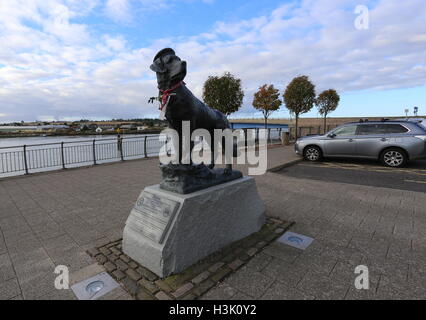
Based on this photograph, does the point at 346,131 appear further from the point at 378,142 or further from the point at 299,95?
the point at 299,95

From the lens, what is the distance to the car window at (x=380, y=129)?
8.69 metres

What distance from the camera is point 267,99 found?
72.5 feet

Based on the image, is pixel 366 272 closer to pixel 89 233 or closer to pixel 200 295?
pixel 200 295

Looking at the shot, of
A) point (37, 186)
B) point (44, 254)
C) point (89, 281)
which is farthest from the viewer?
point (37, 186)

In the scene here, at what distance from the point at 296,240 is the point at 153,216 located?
86.1 inches

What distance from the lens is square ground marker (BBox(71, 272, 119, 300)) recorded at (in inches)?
94.3

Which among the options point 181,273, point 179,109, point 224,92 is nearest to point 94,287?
point 181,273

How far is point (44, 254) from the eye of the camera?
10.5ft

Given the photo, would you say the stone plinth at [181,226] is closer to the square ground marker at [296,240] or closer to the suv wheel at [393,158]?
the square ground marker at [296,240]

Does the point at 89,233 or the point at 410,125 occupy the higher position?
the point at 410,125

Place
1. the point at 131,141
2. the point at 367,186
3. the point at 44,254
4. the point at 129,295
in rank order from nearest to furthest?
the point at 129,295 → the point at 44,254 → the point at 367,186 → the point at 131,141
